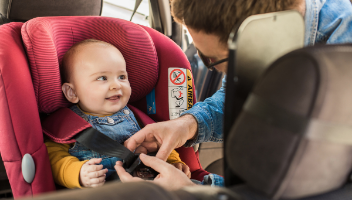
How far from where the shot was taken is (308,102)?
342 millimetres

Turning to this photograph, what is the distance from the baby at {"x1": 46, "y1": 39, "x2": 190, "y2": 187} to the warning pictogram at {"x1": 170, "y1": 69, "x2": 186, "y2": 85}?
22 centimetres

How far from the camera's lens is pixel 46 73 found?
1051 mm

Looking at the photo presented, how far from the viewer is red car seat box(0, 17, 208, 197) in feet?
3.05

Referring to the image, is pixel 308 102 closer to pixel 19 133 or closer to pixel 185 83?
pixel 19 133

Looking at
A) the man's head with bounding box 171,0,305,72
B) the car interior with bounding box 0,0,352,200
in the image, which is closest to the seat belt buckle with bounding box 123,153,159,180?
the man's head with bounding box 171,0,305,72

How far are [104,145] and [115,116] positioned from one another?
0.80 feet

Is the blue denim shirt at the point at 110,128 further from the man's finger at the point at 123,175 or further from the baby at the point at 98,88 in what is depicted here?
the man's finger at the point at 123,175

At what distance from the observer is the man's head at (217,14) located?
679 mm

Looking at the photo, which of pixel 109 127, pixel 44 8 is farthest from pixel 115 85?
pixel 44 8

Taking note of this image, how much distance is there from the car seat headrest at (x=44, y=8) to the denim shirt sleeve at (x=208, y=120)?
0.80 meters

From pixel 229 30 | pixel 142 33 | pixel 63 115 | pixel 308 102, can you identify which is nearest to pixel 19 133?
pixel 63 115

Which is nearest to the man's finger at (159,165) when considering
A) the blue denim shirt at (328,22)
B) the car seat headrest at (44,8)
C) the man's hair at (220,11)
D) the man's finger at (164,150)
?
the man's finger at (164,150)

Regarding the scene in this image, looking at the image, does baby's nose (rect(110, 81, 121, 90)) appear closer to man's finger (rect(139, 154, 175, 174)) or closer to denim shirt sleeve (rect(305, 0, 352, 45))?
man's finger (rect(139, 154, 175, 174))

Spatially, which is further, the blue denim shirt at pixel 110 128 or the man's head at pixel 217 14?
the blue denim shirt at pixel 110 128
